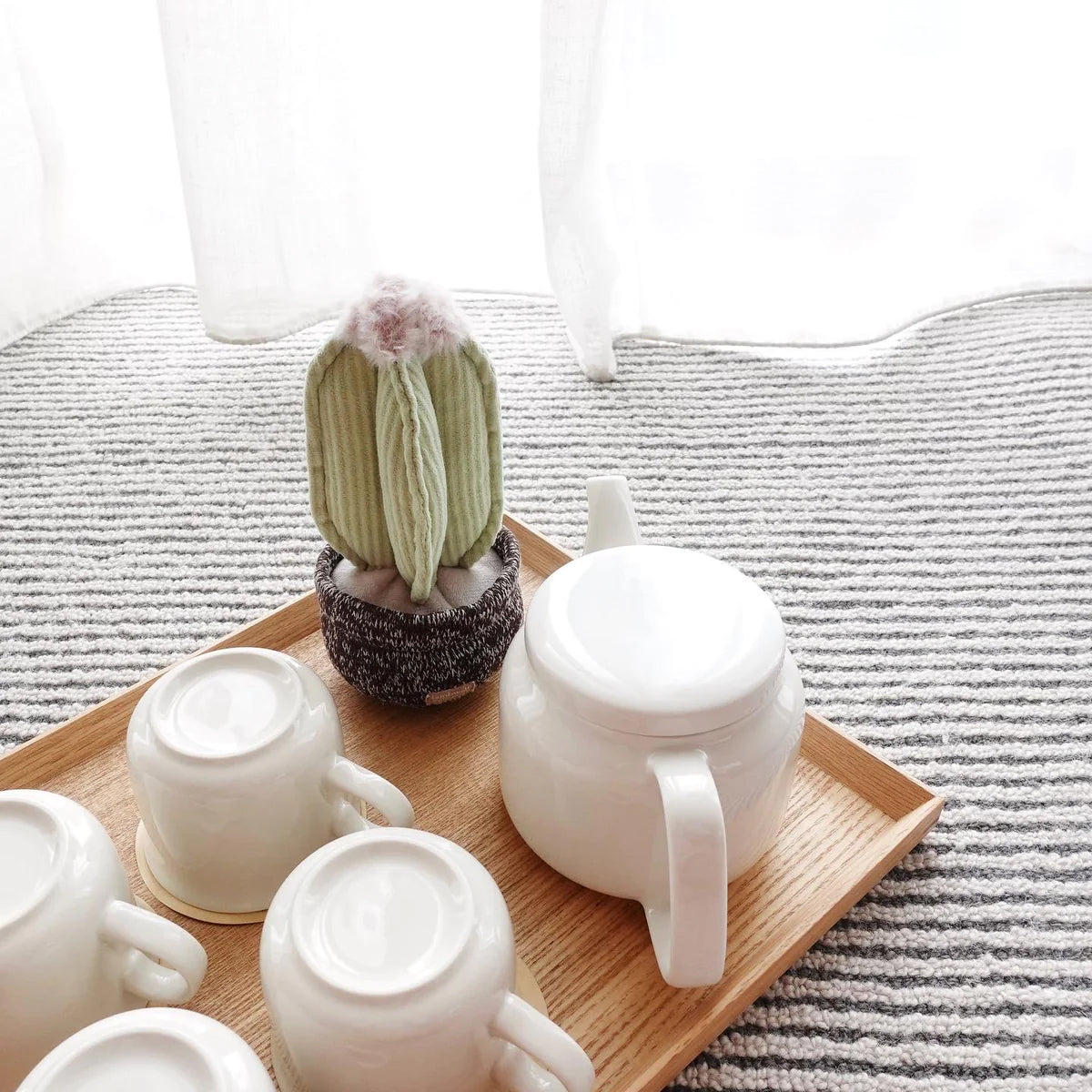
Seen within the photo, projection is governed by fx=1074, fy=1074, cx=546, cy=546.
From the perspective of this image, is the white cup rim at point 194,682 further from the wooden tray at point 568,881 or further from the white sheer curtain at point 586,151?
the white sheer curtain at point 586,151

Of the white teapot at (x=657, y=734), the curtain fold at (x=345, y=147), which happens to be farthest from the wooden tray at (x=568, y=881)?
the curtain fold at (x=345, y=147)

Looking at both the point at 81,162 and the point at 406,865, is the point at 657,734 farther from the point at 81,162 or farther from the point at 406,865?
the point at 81,162

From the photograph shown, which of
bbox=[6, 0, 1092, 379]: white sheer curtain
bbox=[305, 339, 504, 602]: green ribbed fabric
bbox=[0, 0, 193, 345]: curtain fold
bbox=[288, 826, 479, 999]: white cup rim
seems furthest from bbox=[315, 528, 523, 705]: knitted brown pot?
bbox=[0, 0, 193, 345]: curtain fold

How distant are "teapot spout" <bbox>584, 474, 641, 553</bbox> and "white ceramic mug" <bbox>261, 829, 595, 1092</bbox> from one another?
190mm

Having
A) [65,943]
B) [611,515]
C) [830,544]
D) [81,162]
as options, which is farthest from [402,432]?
[81,162]

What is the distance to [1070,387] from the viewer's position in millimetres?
963

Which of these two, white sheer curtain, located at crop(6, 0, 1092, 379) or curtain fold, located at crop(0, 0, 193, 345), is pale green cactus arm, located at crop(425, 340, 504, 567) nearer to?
white sheer curtain, located at crop(6, 0, 1092, 379)

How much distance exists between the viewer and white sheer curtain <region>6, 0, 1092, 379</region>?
94cm

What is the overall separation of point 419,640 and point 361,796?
9cm

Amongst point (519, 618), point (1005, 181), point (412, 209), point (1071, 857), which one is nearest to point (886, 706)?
point (1071, 857)

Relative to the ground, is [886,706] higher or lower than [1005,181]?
lower

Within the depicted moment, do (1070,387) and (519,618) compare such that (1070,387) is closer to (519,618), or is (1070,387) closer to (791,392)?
(791,392)

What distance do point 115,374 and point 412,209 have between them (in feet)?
1.18

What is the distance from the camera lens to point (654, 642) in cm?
41
